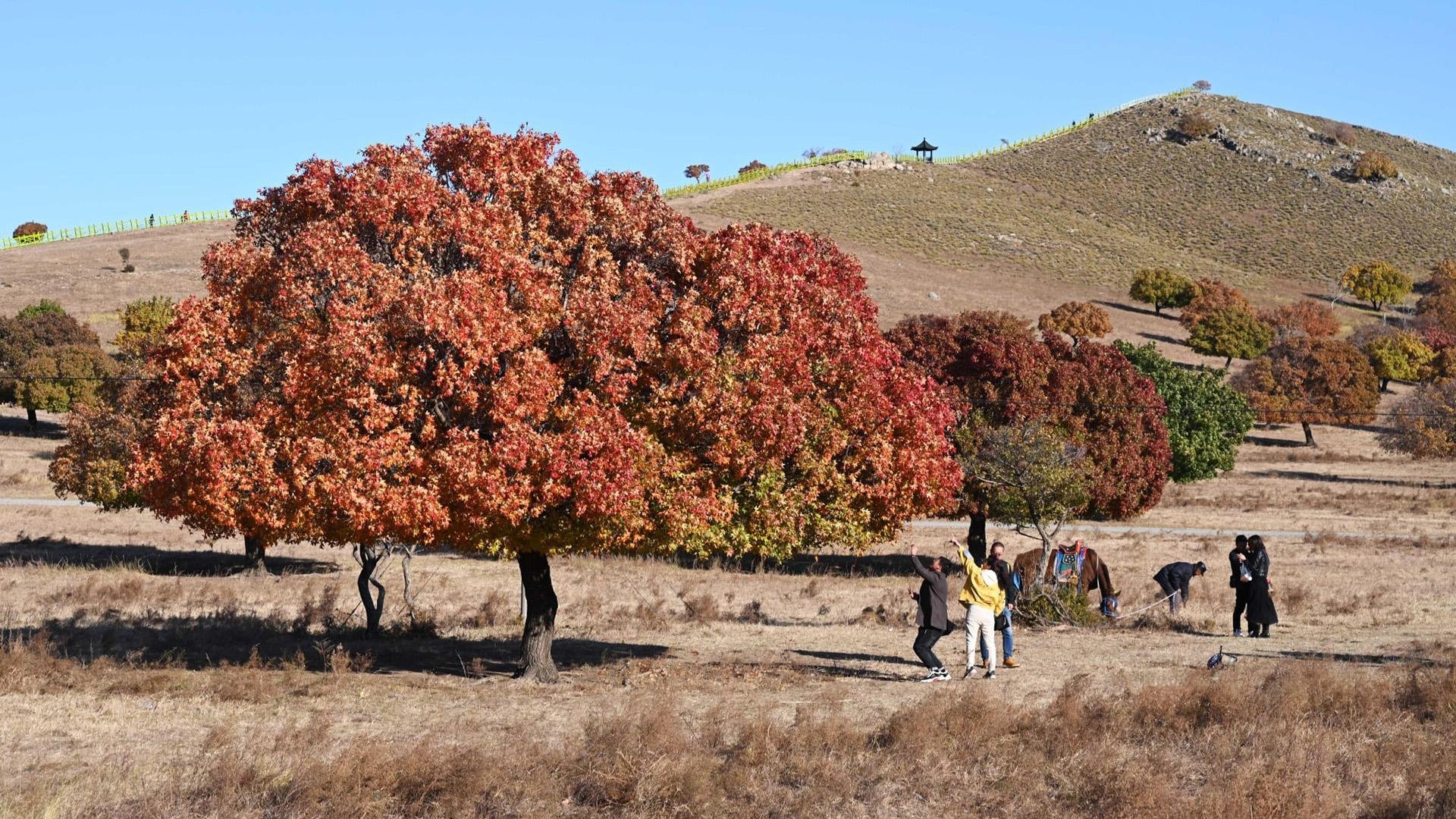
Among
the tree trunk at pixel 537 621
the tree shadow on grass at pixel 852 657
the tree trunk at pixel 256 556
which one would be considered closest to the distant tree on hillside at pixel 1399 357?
the tree trunk at pixel 256 556

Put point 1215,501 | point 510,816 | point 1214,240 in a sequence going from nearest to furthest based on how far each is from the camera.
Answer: point 510,816 < point 1215,501 < point 1214,240

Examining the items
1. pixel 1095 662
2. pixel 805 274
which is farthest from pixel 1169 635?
pixel 805 274

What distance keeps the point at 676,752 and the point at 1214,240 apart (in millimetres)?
135294

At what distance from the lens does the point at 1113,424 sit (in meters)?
36.9

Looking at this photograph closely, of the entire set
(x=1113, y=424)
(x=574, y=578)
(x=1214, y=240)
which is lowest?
(x=574, y=578)

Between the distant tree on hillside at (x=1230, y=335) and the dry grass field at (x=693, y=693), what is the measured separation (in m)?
50.2

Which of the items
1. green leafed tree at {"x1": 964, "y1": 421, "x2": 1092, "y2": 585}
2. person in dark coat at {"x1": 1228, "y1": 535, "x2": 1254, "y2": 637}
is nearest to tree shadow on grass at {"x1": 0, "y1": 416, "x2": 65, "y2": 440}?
green leafed tree at {"x1": 964, "y1": 421, "x2": 1092, "y2": 585}

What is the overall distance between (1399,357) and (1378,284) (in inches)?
1137

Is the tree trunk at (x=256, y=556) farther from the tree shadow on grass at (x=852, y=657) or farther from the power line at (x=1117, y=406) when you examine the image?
the tree shadow on grass at (x=852, y=657)

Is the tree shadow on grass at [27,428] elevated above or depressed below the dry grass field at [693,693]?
above

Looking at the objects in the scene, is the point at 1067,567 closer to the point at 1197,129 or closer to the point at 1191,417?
the point at 1191,417

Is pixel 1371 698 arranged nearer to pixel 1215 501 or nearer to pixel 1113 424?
pixel 1113 424

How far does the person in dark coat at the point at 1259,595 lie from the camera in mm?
21812

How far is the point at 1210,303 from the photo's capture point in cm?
9669
